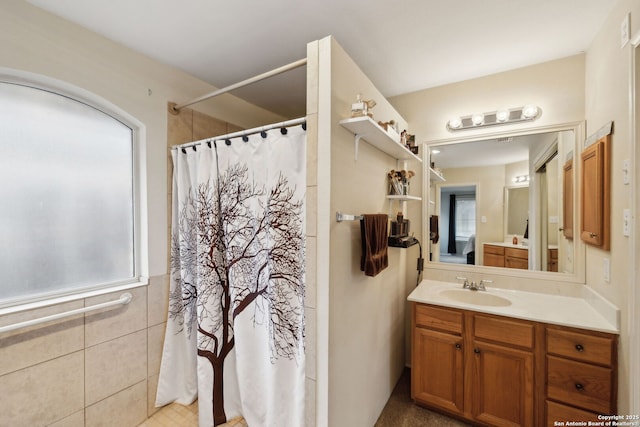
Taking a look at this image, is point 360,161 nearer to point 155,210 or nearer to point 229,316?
point 229,316

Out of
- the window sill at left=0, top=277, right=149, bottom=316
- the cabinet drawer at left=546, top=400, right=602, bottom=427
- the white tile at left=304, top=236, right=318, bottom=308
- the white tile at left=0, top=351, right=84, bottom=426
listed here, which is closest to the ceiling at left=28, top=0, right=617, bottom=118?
the white tile at left=304, top=236, right=318, bottom=308

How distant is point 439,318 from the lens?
184cm

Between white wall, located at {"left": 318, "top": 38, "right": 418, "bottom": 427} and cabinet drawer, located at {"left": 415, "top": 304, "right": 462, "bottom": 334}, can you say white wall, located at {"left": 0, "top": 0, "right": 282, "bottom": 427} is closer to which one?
white wall, located at {"left": 318, "top": 38, "right": 418, "bottom": 427}

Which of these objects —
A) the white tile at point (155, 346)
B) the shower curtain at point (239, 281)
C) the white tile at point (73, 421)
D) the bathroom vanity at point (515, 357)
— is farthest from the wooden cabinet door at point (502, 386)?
the white tile at point (73, 421)

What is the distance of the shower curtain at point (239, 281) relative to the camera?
1.50m

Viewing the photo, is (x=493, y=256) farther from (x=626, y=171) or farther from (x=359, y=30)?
(x=359, y=30)

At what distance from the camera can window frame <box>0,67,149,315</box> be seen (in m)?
1.37

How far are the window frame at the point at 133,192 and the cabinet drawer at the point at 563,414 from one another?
2684 millimetres

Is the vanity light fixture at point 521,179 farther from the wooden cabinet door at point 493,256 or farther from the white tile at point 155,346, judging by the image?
the white tile at point 155,346

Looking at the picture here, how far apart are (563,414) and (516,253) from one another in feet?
3.39

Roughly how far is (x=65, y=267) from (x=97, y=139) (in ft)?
2.68

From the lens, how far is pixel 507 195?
213 centimetres

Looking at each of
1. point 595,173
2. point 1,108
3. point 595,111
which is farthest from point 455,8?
point 1,108

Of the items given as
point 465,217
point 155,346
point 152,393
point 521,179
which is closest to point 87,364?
point 155,346
